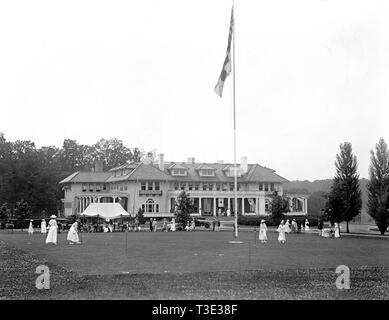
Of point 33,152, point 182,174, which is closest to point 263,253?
point 182,174

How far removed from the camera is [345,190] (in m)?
46.8

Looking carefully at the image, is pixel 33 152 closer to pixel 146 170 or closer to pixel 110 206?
pixel 146 170

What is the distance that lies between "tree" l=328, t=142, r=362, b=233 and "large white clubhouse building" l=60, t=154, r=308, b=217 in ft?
79.6

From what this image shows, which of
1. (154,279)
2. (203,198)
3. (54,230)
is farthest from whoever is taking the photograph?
(203,198)

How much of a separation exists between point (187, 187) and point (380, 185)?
1527 inches

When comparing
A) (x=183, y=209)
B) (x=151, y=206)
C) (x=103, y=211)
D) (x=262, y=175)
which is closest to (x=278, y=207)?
(x=183, y=209)

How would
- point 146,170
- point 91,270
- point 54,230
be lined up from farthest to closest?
point 146,170 < point 54,230 < point 91,270

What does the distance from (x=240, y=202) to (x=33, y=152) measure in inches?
1202

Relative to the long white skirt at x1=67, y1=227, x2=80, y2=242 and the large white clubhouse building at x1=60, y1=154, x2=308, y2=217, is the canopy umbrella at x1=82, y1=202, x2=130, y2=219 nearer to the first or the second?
the long white skirt at x1=67, y1=227, x2=80, y2=242

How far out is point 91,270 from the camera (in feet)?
53.7

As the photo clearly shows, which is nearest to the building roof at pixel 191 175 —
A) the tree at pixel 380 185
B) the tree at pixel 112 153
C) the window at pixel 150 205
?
the window at pixel 150 205

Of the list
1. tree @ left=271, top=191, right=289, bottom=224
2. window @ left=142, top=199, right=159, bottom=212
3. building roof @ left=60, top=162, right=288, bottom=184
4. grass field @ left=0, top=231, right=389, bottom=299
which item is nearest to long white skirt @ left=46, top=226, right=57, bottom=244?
grass field @ left=0, top=231, right=389, bottom=299

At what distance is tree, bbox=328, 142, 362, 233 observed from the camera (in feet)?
147

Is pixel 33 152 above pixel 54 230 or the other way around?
above
